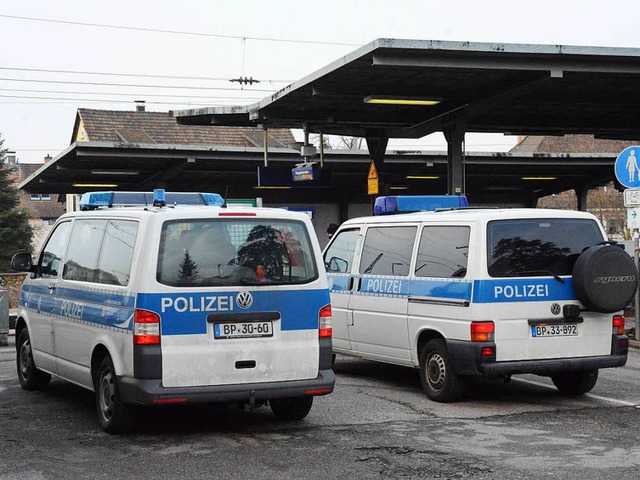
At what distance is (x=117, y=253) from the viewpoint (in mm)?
8672

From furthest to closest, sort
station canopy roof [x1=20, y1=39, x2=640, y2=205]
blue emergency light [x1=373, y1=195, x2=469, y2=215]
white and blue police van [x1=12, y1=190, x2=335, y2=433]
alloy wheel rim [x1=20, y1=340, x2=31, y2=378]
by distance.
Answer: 1. station canopy roof [x1=20, y1=39, x2=640, y2=205]
2. blue emergency light [x1=373, y1=195, x2=469, y2=215]
3. alloy wheel rim [x1=20, y1=340, x2=31, y2=378]
4. white and blue police van [x1=12, y1=190, x2=335, y2=433]

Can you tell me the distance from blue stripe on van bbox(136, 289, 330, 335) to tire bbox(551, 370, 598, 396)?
3.30 metres

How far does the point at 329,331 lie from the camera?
8688 millimetres

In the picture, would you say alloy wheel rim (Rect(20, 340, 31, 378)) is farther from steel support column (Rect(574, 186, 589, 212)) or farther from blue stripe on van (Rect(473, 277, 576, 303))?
steel support column (Rect(574, 186, 589, 212))

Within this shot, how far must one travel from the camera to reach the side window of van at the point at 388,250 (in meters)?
11.1

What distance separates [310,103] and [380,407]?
1174cm

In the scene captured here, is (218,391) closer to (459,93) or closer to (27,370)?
(27,370)

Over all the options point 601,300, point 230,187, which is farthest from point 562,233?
point 230,187

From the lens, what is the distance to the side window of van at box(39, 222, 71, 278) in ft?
33.2

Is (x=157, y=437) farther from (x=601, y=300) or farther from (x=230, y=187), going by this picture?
(x=230, y=187)

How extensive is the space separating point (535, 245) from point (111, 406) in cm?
427

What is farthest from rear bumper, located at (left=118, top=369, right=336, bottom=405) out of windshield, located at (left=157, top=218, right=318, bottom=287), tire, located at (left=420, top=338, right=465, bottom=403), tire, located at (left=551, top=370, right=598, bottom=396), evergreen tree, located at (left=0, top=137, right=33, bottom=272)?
evergreen tree, located at (left=0, top=137, right=33, bottom=272)

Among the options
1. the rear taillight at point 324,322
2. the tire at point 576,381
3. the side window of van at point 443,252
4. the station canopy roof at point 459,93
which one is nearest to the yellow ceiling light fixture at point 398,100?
the station canopy roof at point 459,93

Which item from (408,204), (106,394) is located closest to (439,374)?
(408,204)
